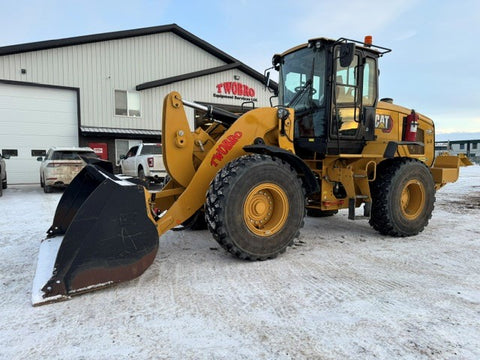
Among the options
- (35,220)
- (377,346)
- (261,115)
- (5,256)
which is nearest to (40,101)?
(35,220)

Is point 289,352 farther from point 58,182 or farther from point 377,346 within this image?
point 58,182

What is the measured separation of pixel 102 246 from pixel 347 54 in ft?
11.3

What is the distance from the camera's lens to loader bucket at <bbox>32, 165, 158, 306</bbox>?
2850mm

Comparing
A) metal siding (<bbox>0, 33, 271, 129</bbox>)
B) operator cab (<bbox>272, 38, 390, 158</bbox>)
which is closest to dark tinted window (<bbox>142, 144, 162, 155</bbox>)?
metal siding (<bbox>0, 33, 271, 129</bbox>)

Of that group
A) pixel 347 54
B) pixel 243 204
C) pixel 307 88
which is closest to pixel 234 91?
pixel 307 88

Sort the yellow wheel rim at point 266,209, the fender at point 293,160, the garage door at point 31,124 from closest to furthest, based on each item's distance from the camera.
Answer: the yellow wheel rim at point 266,209 < the fender at point 293,160 < the garage door at point 31,124

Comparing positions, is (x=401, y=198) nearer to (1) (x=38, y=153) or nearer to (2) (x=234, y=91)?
(1) (x=38, y=153)

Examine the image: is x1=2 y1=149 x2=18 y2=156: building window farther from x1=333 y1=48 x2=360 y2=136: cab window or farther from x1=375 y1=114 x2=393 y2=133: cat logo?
x1=375 y1=114 x2=393 y2=133: cat logo

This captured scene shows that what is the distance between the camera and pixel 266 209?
405cm

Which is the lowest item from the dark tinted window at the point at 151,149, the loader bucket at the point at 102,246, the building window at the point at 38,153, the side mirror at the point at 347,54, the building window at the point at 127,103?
the loader bucket at the point at 102,246

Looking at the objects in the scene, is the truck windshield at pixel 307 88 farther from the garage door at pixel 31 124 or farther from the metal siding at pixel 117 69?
the garage door at pixel 31 124

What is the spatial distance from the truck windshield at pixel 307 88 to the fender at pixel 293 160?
82 cm

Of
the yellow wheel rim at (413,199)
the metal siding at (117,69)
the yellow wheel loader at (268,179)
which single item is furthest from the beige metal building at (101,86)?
the yellow wheel rim at (413,199)

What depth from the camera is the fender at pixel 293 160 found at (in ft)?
13.3
